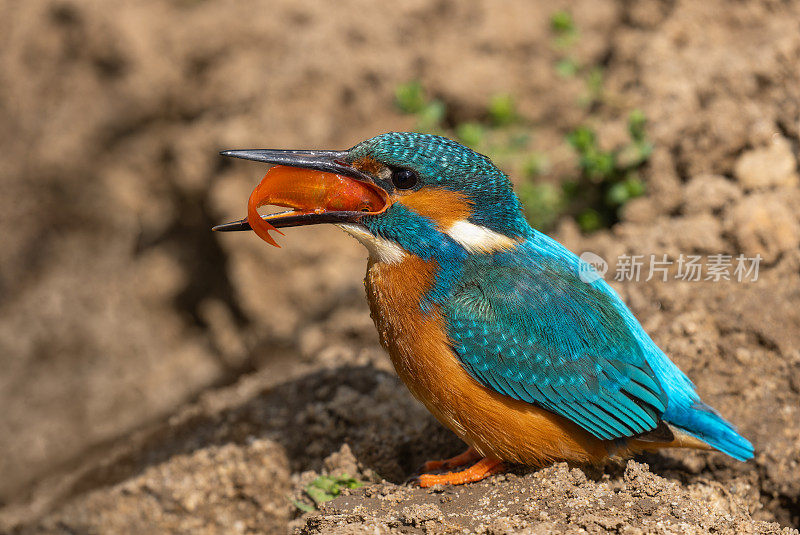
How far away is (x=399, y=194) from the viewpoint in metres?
2.91

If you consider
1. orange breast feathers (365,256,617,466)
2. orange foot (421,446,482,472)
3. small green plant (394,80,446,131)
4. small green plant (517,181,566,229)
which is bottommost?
orange foot (421,446,482,472)

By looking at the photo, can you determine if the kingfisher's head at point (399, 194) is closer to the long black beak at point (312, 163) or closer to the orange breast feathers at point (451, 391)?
the long black beak at point (312, 163)

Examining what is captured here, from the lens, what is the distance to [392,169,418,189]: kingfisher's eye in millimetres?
2888

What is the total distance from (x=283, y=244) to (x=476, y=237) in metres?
2.98

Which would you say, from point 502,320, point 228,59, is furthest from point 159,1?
point 502,320

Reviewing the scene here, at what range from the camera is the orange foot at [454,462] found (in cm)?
331

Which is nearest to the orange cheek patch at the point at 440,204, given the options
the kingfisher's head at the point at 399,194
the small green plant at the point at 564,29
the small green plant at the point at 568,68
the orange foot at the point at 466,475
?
the kingfisher's head at the point at 399,194

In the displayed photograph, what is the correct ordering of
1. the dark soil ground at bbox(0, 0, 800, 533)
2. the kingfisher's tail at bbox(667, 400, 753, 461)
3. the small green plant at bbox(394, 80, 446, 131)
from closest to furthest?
the kingfisher's tail at bbox(667, 400, 753, 461) → the dark soil ground at bbox(0, 0, 800, 533) → the small green plant at bbox(394, 80, 446, 131)

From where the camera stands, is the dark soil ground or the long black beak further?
the dark soil ground

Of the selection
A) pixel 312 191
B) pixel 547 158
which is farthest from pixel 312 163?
pixel 547 158

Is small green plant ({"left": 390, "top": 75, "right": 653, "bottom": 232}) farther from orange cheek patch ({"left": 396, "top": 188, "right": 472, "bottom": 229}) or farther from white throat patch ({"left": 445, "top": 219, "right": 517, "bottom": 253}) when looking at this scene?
orange cheek patch ({"left": 396, "top": 188, "right": 472, "bottom": 229})

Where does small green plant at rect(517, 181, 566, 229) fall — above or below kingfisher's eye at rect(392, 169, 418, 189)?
below

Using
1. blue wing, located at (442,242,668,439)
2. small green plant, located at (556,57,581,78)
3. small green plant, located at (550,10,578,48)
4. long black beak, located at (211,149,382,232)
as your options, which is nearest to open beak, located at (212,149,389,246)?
long black beak, located at (211,149,382,232)

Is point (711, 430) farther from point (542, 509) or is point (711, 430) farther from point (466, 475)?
point (466, 475)
